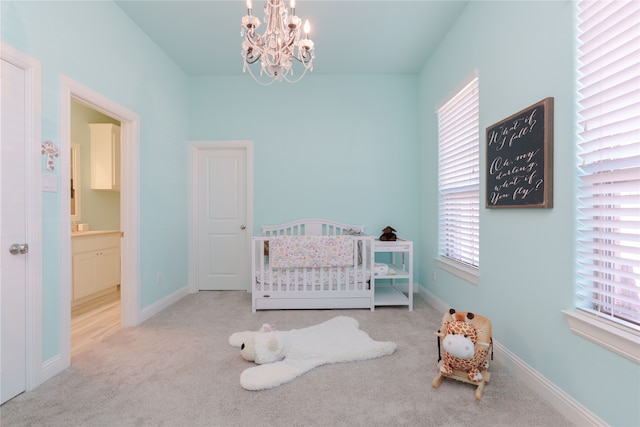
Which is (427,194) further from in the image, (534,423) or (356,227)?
(534,423)

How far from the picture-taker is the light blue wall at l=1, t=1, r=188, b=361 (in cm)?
187

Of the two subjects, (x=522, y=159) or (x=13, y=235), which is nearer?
(x=13, y=235)

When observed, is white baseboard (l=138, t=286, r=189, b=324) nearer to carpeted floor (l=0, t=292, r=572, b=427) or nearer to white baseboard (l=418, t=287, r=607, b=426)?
carpeted floor (l=0, t=292, r=572, b=427)

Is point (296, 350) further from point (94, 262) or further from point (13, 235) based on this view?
point (94, 262)

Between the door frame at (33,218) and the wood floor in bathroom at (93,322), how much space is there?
1.34 feet

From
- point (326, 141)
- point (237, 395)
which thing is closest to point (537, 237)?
point (237, 395)

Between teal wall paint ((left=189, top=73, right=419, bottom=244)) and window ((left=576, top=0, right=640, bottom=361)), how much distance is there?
2457 millimetres

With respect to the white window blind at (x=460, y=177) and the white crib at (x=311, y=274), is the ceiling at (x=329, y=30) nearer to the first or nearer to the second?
the white window blind at (x=460, y=177)

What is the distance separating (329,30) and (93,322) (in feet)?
11.7

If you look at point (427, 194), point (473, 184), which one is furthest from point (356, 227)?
point (473, 184)

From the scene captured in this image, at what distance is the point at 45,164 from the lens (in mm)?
1868

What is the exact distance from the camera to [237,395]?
5.56 feet

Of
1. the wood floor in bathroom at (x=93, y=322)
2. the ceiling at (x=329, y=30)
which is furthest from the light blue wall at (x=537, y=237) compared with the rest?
the wood floor in bathroom at (x=93, y=322)

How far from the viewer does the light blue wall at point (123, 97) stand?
1.87 m
